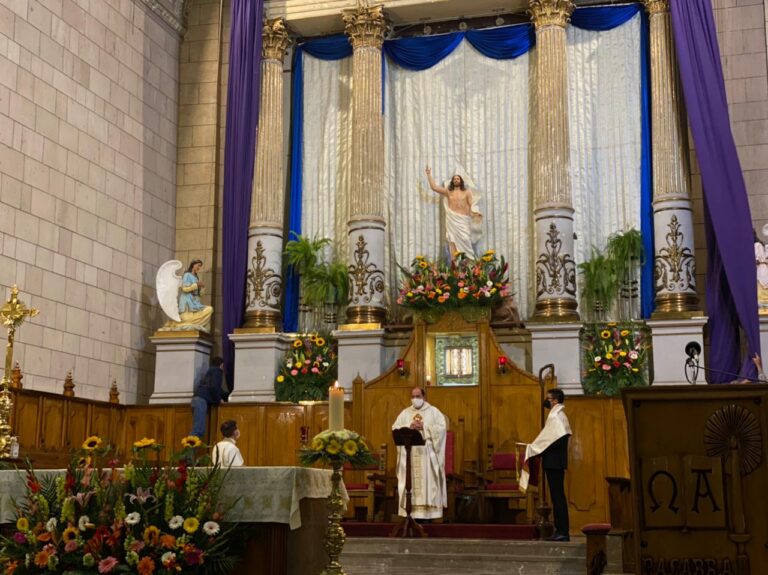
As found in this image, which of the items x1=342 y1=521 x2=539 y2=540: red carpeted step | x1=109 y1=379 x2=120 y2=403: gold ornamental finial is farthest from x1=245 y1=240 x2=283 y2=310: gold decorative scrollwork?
x1=342 y1=521 x2=539 y2=540: red carpeted step

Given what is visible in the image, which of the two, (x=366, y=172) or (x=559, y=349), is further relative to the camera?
(x=366, y=172)

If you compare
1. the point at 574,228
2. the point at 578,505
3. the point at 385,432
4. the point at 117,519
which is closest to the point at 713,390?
the point at 117,519

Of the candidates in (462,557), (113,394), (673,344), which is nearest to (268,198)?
(113,394)

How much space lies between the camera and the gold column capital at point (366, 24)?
1708 cm

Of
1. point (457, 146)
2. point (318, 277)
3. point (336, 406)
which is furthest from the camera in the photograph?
point (457, 146)

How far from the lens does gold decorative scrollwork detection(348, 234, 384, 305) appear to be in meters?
16.3

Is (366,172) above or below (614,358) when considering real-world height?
above

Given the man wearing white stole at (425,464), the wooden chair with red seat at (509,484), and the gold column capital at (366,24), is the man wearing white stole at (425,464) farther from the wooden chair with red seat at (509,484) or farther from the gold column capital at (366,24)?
the gold column capital at (366,24)

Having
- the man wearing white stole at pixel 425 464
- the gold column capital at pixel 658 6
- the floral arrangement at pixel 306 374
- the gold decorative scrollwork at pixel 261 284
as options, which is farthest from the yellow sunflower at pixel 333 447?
the gold column capital at pixel 658 6

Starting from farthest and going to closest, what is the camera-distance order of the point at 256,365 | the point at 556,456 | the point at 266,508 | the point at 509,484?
the point at 256,365 → the point at 509,484 → the point at 556,456 → the point at 266,508

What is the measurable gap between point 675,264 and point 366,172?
197 inches

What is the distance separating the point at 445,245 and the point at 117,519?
11.3 metres

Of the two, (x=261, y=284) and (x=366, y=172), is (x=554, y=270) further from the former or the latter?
(x=261, y=284)

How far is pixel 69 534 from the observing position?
6133 millimetres
